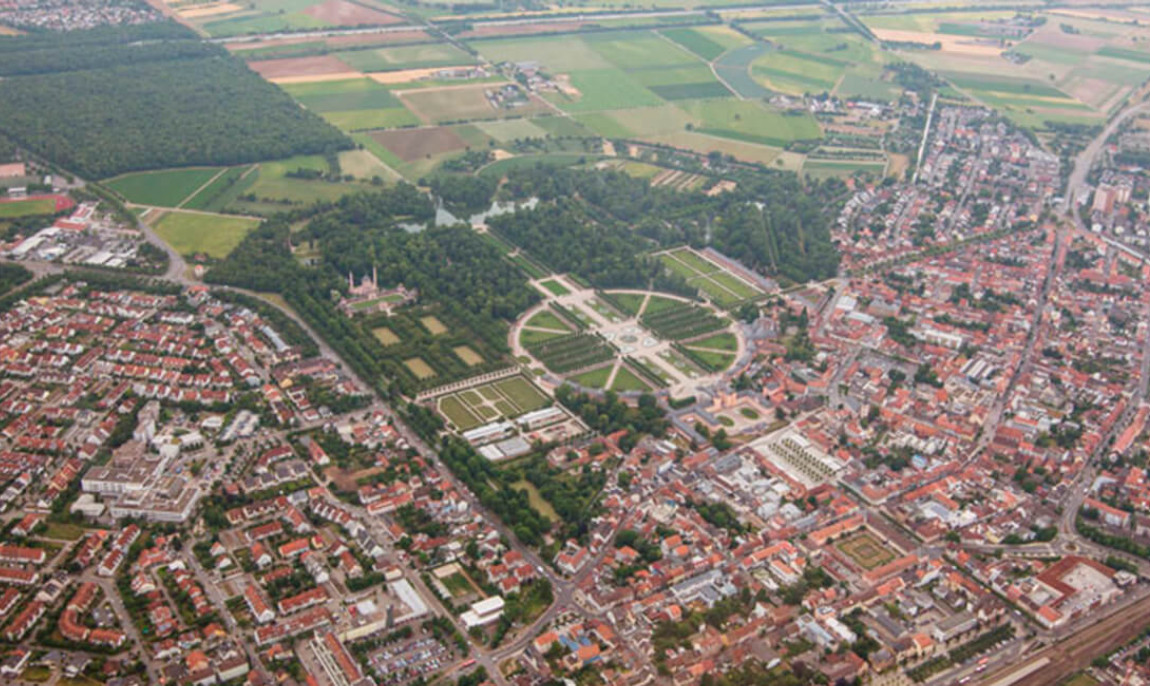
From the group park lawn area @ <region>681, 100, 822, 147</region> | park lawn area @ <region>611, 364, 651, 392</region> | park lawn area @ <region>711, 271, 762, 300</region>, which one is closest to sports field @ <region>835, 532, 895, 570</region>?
park lawn area @ <region>611, 364, 651, 392</region>

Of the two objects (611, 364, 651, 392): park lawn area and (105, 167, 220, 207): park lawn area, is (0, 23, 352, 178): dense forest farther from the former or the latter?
(611, 364, 651, 392): park lawn area

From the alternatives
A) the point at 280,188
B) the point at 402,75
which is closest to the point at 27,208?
the point at 280,188

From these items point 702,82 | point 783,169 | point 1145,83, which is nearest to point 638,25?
point 702,82

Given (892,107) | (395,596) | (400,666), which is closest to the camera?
(400,666)

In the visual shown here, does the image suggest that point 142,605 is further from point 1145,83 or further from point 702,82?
point 1145,83

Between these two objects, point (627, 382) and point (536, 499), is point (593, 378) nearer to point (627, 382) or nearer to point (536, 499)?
point (627, 382)
